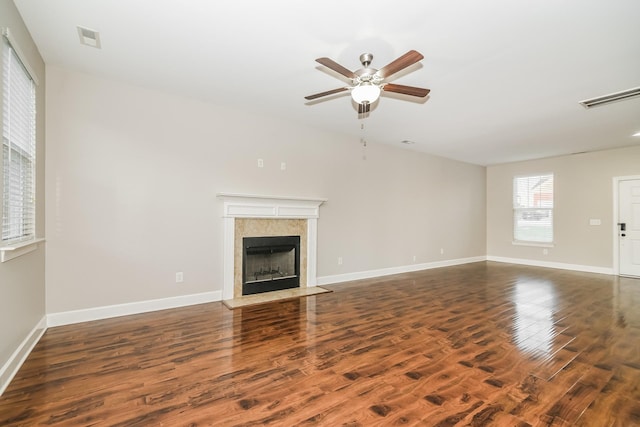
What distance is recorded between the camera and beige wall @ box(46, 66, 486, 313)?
3.21 m

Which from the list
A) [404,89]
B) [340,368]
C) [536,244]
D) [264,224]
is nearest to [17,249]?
[340,368]

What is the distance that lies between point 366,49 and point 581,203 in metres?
6.93

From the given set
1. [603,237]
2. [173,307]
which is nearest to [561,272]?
[603,237]

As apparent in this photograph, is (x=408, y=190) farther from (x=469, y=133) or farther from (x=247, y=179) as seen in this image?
(x=247, y=179)

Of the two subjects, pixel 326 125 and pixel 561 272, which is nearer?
pixel 326 125

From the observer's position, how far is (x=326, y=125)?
4.91 metres

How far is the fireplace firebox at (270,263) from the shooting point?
4.42 m

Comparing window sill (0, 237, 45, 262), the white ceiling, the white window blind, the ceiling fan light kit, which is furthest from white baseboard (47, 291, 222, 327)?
the ceiling fan light kit

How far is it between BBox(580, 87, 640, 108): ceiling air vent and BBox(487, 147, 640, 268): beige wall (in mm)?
3557

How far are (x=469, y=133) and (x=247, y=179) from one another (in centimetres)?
391

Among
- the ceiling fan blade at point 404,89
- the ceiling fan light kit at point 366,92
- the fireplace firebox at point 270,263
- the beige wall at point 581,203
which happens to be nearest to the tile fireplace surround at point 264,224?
the fireplace firebox at point 270,263

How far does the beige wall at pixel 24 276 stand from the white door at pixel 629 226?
942 cm

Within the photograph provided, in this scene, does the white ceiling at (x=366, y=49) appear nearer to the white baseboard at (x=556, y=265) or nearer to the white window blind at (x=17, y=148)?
the white window blind at (x=17, y=148)

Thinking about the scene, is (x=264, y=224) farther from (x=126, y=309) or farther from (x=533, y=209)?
(x=533, y=209)
